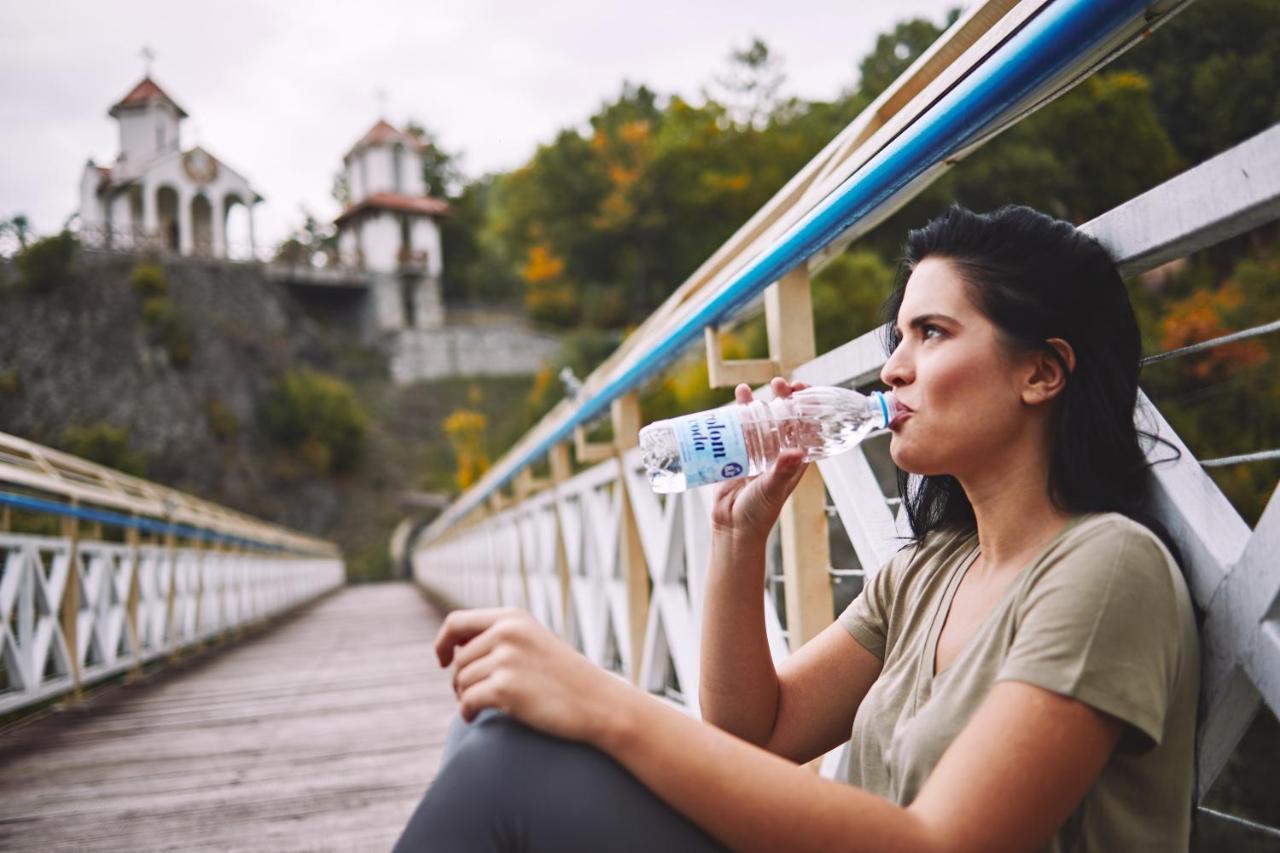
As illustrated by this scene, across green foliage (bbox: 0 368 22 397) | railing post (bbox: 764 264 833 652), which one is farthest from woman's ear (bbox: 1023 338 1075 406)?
green foliage (bbox: 0 368 22 397)

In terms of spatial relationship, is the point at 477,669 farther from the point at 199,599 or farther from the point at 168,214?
the point at 168,214

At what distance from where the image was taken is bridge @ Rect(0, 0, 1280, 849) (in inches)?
34.6

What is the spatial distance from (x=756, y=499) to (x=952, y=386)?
29 centimetres

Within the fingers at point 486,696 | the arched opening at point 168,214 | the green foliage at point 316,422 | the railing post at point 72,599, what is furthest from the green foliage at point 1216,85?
the arched opening at point 168,214

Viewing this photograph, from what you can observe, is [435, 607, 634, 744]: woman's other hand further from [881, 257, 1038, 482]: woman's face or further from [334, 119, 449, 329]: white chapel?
[334, 119, 449, 329]: white chapel

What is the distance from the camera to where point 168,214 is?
38.4m

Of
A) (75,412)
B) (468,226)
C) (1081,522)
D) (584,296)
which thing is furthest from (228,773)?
(468,226)

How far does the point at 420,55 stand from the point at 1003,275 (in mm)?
17010

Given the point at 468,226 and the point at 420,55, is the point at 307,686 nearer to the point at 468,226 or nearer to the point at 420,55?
the point at 420,55

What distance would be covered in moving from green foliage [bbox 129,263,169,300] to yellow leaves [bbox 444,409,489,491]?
11.0 meters

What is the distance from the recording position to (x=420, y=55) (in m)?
16.4

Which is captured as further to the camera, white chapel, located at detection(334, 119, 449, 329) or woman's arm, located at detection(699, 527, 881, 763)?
white chapel, located at detection(334, 119, 449, 329)

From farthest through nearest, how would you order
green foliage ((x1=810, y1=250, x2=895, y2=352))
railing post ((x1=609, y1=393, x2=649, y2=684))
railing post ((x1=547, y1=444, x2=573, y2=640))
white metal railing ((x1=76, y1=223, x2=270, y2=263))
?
white metal railing ((x1=76, y1=223, x2=270, y2=263)) → green foliage ((x1=810, y1=250, x2=895, y2=352)) → railing post ((x1=547, y1=444, x2=573, y2=640)) → railing post ((x1=609, y1=393, x2=649, y2=684))

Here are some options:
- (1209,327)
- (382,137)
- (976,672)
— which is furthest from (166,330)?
(976,672)
